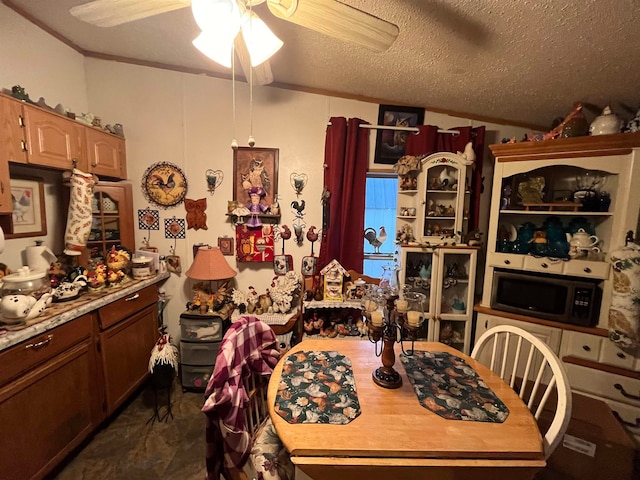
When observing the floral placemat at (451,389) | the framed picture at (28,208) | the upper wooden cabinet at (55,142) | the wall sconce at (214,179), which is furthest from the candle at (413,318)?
the framed picture at (28,208)

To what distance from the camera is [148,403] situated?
2.14m

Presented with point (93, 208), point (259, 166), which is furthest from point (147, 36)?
point (93, 208)

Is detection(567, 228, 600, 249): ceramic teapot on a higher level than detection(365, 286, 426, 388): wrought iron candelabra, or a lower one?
higher

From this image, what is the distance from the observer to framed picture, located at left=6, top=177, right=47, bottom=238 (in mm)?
1754

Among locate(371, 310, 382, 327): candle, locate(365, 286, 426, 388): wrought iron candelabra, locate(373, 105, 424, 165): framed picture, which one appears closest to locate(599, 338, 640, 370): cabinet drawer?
locate(365, 286, 426, 388): wrought iron candelabra

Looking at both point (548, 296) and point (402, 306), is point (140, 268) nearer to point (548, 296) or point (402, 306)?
point (402, 306)

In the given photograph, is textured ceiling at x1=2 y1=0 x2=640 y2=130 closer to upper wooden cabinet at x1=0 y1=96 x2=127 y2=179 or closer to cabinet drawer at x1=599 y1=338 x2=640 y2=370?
upper wooden cabinet at x1=0 y1=96 x2=127 y2=179

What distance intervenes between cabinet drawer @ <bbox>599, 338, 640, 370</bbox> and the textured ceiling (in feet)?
5.21

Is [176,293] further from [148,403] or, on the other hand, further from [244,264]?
[148,403]

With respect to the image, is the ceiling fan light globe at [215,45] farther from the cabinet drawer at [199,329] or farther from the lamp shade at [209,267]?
the cabinet drawer at [199,329]

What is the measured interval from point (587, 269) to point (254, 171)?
257 centimetres

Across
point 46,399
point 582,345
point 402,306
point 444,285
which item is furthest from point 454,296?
point 46,399

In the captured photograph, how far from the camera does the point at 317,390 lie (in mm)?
1075

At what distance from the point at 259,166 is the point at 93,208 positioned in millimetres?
1327
